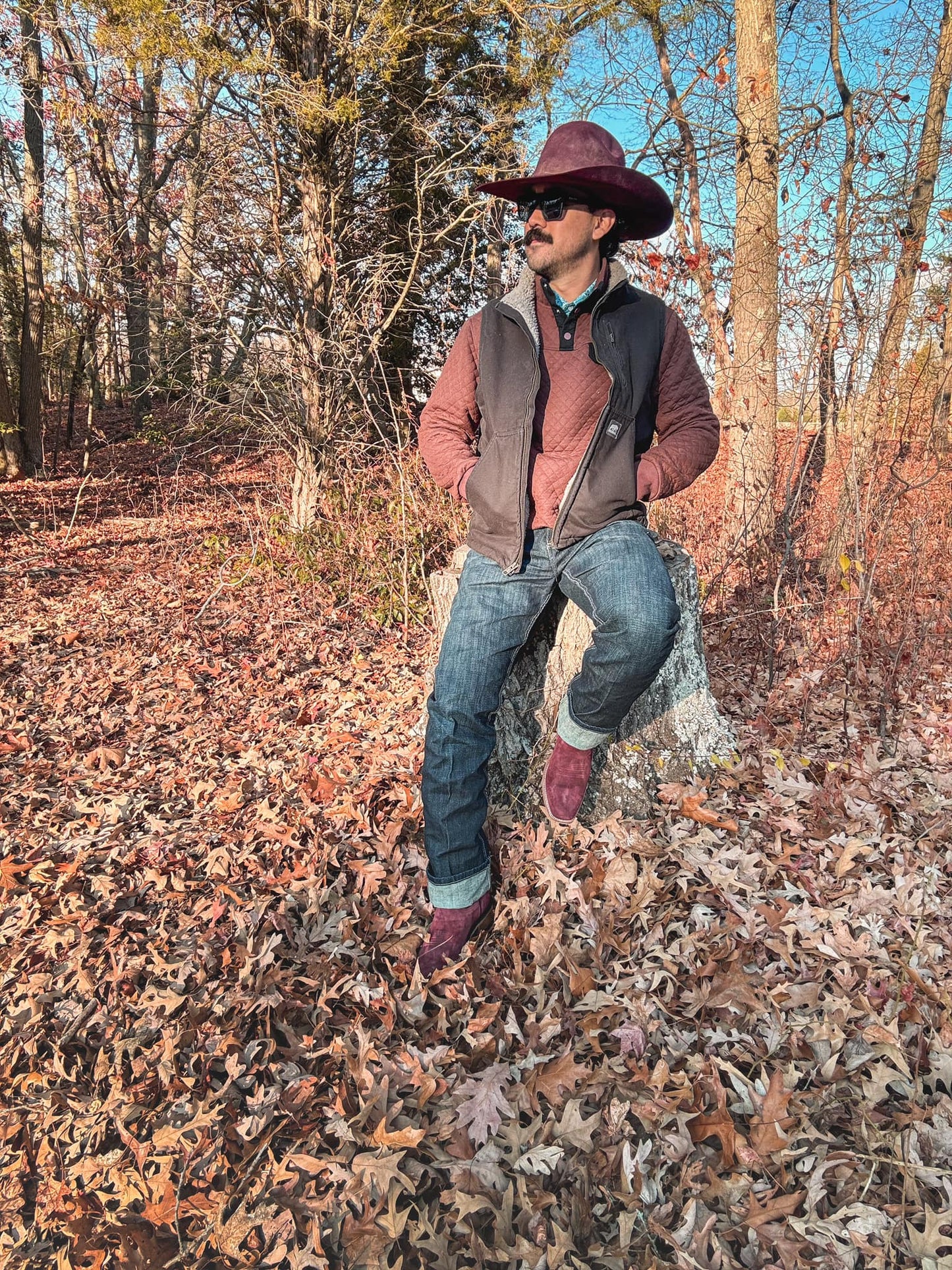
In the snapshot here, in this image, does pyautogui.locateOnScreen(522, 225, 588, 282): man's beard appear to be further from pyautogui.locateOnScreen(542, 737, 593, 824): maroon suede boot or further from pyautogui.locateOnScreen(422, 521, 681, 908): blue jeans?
pyautogui.locateOnScreen(542, 737, 593, 824): maroon suede boot

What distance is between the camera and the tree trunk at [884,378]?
427 centimetres

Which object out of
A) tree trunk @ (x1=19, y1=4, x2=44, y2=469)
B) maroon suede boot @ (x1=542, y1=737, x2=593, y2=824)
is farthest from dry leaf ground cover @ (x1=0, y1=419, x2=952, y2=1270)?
tree trunk @ (x1=19, y1=4, x2=44, y2=469)

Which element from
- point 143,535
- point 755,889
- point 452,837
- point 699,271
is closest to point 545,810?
point 452,837

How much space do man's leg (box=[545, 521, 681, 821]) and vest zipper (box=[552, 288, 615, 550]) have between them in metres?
0.11

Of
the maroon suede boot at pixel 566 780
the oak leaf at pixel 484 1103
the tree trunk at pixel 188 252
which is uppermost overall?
the tree trunk at pixel 188 252

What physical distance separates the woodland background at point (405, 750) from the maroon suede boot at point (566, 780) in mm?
143

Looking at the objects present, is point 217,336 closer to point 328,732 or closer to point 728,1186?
point 328,732

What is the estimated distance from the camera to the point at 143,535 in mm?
7977

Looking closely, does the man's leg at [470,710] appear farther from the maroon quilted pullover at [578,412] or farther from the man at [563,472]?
the maroon quilted pullover at [578,412]

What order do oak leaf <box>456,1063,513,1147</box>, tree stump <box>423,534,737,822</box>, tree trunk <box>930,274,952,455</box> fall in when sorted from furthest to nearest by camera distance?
1. tree trunk <box>930,274,952,455</box>
2. tree stump <box>423,534,737,822</box>
3. oak leaf <box>456,1063,513,1147</box>

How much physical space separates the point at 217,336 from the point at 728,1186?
7190 mm

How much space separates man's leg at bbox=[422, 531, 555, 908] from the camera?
2.45m

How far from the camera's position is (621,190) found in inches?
97.2

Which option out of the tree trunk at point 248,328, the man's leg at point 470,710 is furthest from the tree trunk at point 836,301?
the tree trunk at point 248,328
